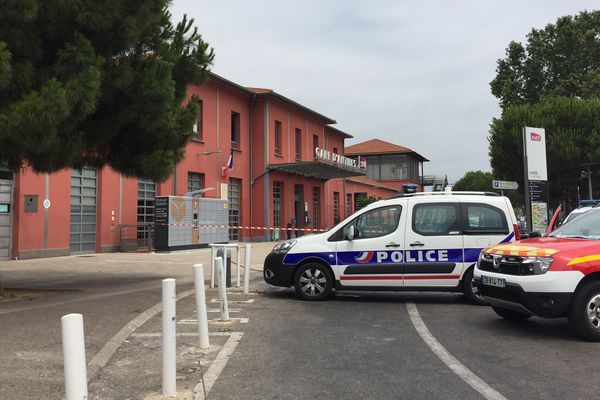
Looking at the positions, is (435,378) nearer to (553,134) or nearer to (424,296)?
(424,296)

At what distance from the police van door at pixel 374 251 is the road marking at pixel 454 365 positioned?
142 cm

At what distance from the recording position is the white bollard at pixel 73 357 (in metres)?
3.15

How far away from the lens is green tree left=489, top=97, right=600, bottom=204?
31.1 metres

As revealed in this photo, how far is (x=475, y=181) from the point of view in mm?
104375

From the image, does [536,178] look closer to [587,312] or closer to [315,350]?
[587,312]

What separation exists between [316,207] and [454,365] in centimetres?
3446

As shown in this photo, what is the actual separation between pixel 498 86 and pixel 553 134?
9.49 meters

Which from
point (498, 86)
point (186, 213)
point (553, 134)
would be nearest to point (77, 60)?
point (186, 213)

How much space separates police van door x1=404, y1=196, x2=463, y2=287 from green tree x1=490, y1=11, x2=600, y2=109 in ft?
99.7

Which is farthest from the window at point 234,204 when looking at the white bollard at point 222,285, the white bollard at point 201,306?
the white bollard at point 201,306

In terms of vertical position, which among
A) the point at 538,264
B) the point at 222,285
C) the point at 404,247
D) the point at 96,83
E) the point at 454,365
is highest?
the point at 96,83

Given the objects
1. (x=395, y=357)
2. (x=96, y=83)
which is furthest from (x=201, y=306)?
(x=96, y=83)

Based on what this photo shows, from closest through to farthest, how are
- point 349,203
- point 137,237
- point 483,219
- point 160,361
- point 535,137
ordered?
1. point 160,361
2. point 483,219
3. point 535,137
4. point 137,237
5. point 349,203

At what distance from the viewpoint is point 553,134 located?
31.2 metres
